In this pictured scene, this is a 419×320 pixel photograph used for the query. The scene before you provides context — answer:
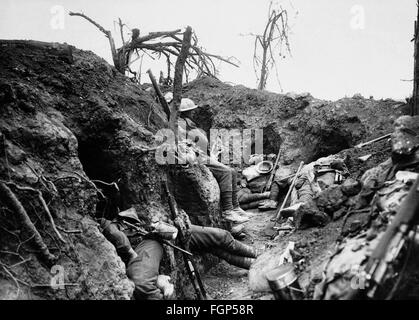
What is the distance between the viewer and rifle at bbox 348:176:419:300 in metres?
2.80

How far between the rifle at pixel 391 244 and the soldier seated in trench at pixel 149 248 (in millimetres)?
2241

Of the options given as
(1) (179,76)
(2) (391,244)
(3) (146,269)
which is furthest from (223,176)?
(2) (391,244)

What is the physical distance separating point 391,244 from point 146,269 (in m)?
2.57

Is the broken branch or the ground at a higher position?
the broken branch

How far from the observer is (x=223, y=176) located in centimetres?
725

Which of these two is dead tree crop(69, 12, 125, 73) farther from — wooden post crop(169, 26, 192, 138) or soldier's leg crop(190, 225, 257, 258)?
soldier's leg crop(190, 225, 257, 258)

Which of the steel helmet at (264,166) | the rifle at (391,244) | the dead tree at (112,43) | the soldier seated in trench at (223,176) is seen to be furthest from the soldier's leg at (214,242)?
the dead tree at (112,43)

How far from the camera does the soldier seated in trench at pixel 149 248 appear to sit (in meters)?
4.23

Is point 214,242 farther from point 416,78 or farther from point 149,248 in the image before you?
point 416,78

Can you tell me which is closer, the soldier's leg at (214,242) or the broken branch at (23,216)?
the broken branch at (23,216)

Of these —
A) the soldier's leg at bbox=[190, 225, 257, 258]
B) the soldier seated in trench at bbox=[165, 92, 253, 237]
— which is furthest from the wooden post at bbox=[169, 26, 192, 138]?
the soldier's leg at bbox=[190, 225, 257, 258]

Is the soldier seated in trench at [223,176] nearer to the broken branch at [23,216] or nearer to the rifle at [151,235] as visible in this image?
the rifle at [151,235]

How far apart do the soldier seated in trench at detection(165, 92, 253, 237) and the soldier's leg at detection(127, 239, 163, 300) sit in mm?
2353
